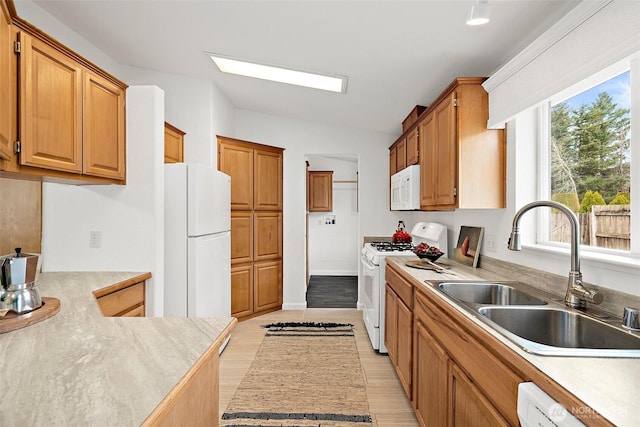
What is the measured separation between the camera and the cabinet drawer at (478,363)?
1.05 meters

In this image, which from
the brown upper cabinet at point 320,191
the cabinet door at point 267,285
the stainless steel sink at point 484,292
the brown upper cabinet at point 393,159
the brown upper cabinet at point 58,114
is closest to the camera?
the brown upper cabinet at point 58,114

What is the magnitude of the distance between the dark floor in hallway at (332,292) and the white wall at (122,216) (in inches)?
114

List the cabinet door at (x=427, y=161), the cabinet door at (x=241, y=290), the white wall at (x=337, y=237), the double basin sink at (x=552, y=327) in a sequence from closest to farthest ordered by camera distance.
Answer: the double basin sink at (x=552, y=327), the cabinet door at (x=427, y=161), the cabinet door at (x=241, y=290), the white wall at (x=337, y=237)

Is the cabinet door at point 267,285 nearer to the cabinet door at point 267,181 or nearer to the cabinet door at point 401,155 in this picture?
the cabinet door at point 267,181

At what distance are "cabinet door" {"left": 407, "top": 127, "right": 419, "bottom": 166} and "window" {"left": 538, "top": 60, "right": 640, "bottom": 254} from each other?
1258 mm

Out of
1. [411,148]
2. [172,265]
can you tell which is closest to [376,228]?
[411,148]

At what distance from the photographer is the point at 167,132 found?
132 inches

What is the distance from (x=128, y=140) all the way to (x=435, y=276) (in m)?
2.24

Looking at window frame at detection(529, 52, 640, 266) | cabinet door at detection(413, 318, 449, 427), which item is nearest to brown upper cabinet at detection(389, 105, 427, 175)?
Answer: window frame at detection(529, 52, 640, 266)

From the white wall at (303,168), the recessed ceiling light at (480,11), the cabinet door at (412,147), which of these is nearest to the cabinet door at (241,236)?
the white wall at (303,168)

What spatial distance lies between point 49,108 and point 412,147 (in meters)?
2.81

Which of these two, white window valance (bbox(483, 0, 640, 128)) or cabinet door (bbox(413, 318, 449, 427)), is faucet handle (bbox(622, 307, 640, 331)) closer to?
cabinet door (bbox(413, 318, 449, 427))

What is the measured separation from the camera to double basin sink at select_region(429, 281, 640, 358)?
1031 millimetres

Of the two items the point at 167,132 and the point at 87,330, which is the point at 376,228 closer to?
the point at 167,132
